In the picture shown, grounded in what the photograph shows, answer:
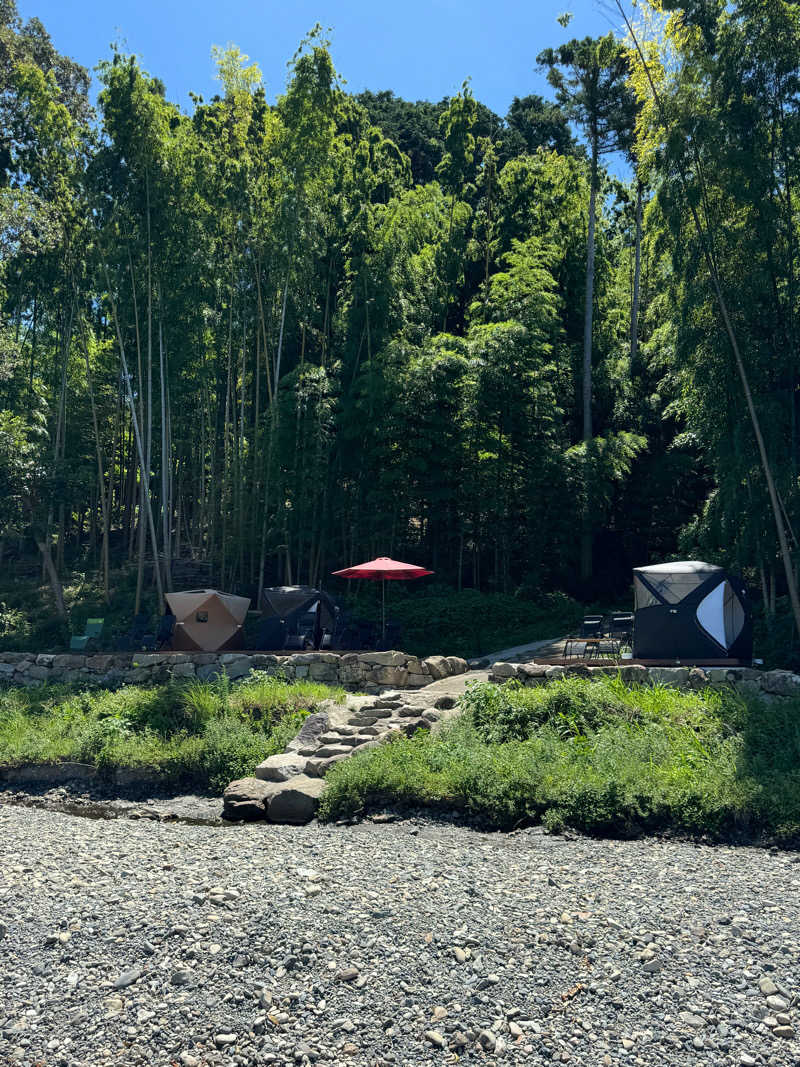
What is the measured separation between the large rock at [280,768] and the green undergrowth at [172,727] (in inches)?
21.9

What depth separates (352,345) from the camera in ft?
50.9

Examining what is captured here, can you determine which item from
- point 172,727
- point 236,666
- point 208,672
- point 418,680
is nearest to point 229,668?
point 236,666

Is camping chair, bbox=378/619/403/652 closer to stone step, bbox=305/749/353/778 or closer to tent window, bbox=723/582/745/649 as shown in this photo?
tent window, bbox=723/582/745/649

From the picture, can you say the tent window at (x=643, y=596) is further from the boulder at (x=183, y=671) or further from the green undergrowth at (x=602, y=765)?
the boulder at (x=183, y=671)

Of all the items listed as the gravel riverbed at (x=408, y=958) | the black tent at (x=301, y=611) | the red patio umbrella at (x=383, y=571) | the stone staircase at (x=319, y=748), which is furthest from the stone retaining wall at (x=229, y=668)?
the gravel riverbed at (x=408, y=958)

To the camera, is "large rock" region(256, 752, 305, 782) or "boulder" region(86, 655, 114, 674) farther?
"boulder" region(86, 655, 114, 674)

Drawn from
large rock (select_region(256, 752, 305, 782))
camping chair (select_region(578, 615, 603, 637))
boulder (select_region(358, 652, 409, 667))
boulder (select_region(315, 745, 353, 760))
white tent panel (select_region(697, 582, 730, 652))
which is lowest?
large rock (select_region(256, 752, 305, 782))

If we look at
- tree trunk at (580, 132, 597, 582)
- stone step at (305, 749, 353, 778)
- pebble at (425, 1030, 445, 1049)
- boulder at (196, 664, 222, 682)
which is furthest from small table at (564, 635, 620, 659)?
pebble at (425, 1030, 445, 1049)

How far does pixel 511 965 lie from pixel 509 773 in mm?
2617

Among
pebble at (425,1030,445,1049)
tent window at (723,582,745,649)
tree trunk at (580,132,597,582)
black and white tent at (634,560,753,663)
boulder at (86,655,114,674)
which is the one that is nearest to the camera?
pebble at (425,1030,445,1049)

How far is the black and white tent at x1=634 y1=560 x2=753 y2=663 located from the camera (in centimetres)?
952

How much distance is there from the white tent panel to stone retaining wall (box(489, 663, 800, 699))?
131 cm

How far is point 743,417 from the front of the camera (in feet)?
34.6

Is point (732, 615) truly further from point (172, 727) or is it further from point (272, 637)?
point (172, 727)
